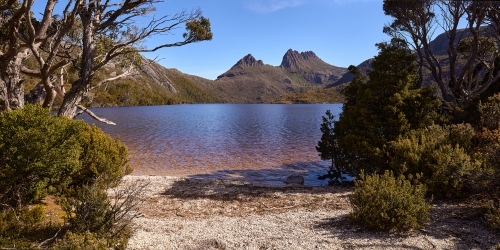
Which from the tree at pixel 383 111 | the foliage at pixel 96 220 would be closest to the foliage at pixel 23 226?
the foliage at pixel 96 220

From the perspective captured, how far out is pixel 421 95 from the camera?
12586mm

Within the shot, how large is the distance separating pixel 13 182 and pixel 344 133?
37.9ft

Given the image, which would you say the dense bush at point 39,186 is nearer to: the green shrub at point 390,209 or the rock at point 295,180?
the green shrub at point 390,209

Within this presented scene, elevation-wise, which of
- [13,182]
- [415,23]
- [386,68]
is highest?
[415,23]

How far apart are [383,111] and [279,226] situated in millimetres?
7491

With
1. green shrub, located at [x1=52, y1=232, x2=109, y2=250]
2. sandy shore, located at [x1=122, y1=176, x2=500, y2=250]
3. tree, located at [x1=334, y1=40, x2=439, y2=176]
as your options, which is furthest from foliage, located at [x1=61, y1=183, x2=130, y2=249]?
tree, located at [x1=334, y1=40, x2=439, y2=176]

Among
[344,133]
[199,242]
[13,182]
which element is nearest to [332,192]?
[344,133]

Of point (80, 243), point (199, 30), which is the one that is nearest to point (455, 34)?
point (199, 30)

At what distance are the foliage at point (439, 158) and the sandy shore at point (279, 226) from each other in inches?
26.3

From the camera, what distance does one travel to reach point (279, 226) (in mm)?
7633

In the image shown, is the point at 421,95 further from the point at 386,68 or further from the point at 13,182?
the point at 13,182


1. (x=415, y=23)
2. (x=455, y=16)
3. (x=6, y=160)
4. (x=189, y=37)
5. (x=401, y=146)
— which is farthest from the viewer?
(x=415, y=23)

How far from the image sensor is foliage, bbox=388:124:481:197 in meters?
9.16

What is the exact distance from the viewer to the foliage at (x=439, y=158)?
9.16m
